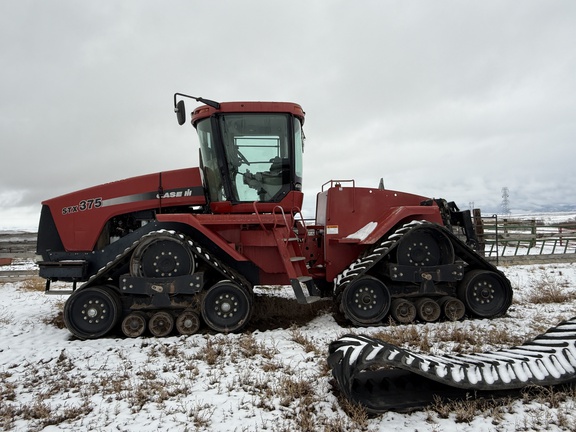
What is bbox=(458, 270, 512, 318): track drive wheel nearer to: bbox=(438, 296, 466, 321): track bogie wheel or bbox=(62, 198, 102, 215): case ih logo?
bbox=(438, 296, 466, 321): track bogie wheel

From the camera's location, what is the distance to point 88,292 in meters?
5.79

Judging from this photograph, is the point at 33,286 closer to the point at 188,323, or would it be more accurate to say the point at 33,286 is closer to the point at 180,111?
the point at 188,323

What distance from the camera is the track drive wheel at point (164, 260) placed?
587cm

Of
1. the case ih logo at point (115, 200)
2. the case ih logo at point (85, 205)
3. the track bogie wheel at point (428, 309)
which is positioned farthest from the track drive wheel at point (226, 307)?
the case ih logo at point (85, 205)

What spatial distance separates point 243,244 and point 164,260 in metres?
1.23

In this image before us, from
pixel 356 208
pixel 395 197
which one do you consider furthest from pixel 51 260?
pixel 395 197

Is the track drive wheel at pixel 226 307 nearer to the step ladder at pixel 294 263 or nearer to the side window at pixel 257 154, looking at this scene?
the step ladder at pixel 294 263

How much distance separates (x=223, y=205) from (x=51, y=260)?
3.05 metres

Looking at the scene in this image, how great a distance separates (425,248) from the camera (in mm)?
6266

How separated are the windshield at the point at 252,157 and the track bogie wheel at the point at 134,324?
82.4 inches

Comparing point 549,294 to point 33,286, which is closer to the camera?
point 549,294

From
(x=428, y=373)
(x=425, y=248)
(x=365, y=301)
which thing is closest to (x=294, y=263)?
(x=365, y=301)

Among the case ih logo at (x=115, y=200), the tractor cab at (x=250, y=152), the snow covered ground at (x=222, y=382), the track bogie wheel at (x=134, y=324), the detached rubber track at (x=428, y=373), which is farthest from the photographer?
the case ih logo at (x=115, y=200)

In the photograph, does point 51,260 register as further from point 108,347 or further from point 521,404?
Result: point 521,404
